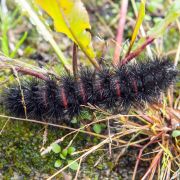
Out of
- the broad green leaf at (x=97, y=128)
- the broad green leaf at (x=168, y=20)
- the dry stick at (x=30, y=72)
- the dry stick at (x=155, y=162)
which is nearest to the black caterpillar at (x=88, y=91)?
the dry stick at (x=30, y=72)

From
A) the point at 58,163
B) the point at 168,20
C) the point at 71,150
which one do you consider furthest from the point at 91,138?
the point at 168,20

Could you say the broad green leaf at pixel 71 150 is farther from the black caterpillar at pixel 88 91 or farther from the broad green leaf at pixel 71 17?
the broad green leaf at pixel 71 17

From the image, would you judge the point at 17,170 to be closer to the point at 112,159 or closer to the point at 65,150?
the point at 65,150

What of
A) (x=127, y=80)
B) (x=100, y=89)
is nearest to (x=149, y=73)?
(x=127, y=80)

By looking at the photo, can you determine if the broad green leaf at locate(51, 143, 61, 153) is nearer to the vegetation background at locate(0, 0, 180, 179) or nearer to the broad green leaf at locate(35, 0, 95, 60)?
the vegetation background at locate(0, 0, 180, 179)

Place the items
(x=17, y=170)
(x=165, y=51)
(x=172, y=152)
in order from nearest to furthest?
1. (x=17, y=170)
2. (x=172, y=152)
3. (x=165, y=51)

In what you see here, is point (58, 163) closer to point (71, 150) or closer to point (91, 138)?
point (71, 150)
